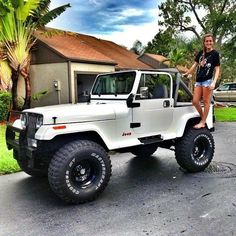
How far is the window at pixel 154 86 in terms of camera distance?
18.4 feet

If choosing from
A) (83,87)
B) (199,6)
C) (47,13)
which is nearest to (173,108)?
(47,13)

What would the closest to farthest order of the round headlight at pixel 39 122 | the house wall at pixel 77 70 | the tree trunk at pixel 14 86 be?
the round headlight at pixel 39 122, the tree trunk at pixel 14 86, the house wall at pixel 77 70

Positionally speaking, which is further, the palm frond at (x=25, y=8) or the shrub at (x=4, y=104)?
the shrub at (x=4, y=104)

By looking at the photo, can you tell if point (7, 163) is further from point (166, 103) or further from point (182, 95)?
point (182, 95)

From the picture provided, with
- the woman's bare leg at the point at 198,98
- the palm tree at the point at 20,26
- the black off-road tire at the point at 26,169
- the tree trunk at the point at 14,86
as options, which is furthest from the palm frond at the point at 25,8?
the woman's bare leg at the point at 198,98

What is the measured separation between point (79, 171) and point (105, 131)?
0.72 meters

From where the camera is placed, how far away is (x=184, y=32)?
29234 mm

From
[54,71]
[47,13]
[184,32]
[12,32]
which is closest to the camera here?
[12,32]

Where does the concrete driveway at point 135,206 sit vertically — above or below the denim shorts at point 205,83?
below

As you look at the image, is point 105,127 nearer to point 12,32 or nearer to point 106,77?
point 106,77

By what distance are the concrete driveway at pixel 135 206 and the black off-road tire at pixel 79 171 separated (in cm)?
18

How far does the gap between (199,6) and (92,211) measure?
1002 inches

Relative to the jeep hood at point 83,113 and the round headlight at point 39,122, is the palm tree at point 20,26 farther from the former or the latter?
the round headlight at point 39,122

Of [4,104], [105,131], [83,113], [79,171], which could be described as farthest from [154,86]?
[4,104]
